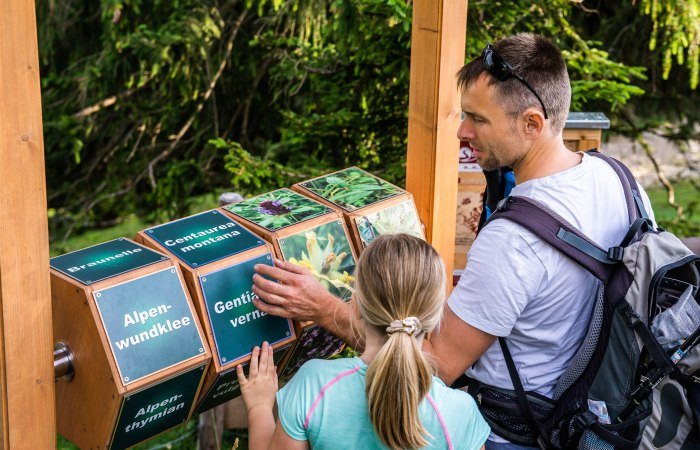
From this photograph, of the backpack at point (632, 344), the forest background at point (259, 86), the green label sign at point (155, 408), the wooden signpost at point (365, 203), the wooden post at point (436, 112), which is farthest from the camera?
the forest background at point (259, 86)

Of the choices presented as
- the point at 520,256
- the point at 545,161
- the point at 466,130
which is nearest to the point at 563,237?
the point at 520,256

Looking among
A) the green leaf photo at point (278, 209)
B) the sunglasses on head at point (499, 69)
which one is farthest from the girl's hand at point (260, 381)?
the sunglasses on head at point (499, 69)

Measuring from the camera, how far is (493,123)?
201 cm

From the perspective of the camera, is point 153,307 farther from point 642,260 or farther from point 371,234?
point 642,260

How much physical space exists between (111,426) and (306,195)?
0.90 m

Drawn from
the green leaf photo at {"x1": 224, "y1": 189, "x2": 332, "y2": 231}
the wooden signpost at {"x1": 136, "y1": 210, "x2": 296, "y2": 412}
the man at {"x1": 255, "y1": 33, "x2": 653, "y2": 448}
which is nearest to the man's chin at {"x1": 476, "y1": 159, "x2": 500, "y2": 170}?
the man at {"x1": 255, "y1": 33, "x2": 653, "y2": 448}

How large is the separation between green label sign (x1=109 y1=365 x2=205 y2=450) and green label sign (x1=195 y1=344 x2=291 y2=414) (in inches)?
2.1

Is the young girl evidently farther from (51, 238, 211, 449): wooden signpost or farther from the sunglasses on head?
the sunglasses on head

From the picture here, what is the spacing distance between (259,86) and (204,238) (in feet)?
14.0

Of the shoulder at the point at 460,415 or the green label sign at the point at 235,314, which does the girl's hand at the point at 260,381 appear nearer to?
the green label sign at the point at 235,314

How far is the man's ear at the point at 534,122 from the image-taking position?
197cm

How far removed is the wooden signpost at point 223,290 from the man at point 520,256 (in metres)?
0.06

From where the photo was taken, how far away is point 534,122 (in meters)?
1.98

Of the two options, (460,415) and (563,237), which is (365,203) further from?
(460,415)
